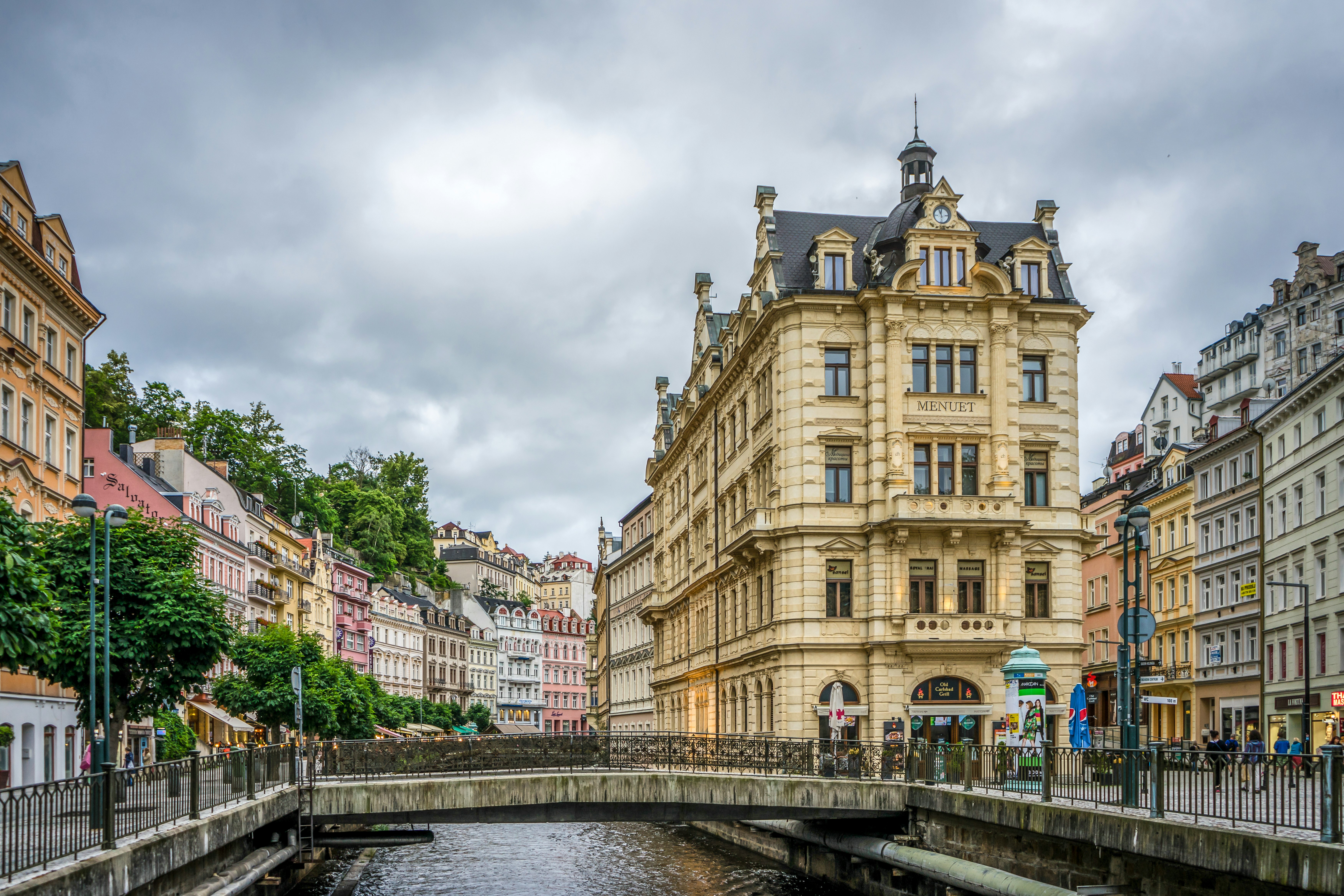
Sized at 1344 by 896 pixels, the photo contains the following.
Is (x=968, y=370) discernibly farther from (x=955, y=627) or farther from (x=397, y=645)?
→ (x=397, y=645)

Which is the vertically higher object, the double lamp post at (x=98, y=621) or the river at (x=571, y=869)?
the double lamp post at (x=98, y=621)

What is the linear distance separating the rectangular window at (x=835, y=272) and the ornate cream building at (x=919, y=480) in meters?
0.05

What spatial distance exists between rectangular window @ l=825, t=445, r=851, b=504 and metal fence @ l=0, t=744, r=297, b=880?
83.4 feet

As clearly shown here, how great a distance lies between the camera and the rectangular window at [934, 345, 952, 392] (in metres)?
50.1

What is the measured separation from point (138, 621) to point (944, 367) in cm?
2856

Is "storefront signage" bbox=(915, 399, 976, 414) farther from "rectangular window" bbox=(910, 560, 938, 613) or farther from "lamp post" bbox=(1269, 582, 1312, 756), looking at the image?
"lamp post" bbox=(1269, 582, 1312, 756)

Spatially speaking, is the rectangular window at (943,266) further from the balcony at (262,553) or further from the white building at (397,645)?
A: the white building at (397,645)

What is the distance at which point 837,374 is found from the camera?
165 feet

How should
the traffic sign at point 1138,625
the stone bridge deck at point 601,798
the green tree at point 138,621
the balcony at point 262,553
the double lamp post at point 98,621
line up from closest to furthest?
the double lamp post at point 98,621 < the traffic sign at point 1138,625 < the green tree at point 138,621 < the stone bridge deck at point 601,798 < the balcony at point 262,553

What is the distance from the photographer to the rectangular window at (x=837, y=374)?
165 feet

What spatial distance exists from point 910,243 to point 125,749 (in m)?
31.9

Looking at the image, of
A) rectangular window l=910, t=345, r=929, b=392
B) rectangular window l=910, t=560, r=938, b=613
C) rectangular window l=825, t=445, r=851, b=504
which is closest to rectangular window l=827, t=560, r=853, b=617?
rectangular window l=910, t=560, r=938, b=613

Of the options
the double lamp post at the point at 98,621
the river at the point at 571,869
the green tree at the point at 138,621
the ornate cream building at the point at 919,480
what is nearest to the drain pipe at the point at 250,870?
the double lamp post at the point at 98,621

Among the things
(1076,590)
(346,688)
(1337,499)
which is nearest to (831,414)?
(1076,590)
